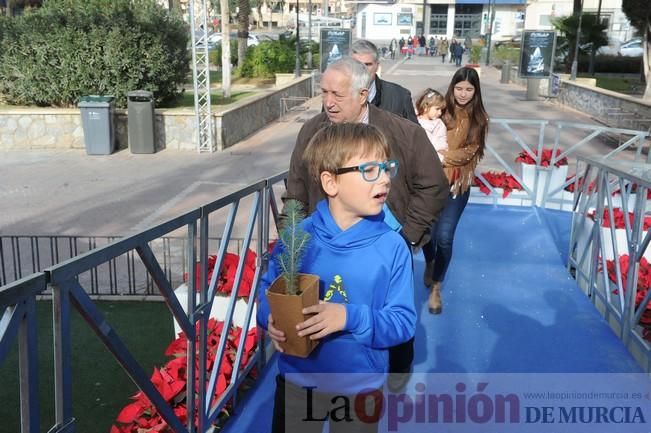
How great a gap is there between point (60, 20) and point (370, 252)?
46.9ft

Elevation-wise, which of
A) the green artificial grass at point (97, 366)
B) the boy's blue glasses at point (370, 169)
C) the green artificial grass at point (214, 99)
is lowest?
the green artificial grass at point (97, 366)

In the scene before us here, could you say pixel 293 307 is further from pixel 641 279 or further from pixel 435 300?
pixel 641 279

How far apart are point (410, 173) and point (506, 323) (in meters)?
1.76

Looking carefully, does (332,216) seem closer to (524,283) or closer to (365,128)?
(365,128)

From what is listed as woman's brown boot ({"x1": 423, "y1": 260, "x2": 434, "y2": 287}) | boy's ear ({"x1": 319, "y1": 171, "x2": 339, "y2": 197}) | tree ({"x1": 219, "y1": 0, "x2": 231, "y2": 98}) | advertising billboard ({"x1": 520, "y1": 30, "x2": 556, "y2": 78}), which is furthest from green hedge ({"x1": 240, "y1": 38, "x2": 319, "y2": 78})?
boy's ear ({"x1": 319, "y1": 171, "x2": 339, "y2": 197})

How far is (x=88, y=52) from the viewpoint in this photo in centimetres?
1392

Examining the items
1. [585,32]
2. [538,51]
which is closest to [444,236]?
[538,51]

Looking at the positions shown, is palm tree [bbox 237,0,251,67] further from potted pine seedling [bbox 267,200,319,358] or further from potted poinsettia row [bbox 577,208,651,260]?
potted pine seedling [bbox 267,200,319,358]

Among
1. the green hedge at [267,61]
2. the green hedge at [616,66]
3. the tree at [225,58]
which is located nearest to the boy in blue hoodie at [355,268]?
the tree at [225,58]

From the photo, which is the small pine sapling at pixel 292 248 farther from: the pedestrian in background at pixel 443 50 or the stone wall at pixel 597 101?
the pedestrian in background at pixel 443 50

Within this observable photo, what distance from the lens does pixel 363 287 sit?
1.99 meters

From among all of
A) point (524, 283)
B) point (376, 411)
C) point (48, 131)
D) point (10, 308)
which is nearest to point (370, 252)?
point (376, 411)

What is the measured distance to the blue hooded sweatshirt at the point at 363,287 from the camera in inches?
77.8

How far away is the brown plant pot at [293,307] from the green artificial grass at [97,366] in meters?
2.33
